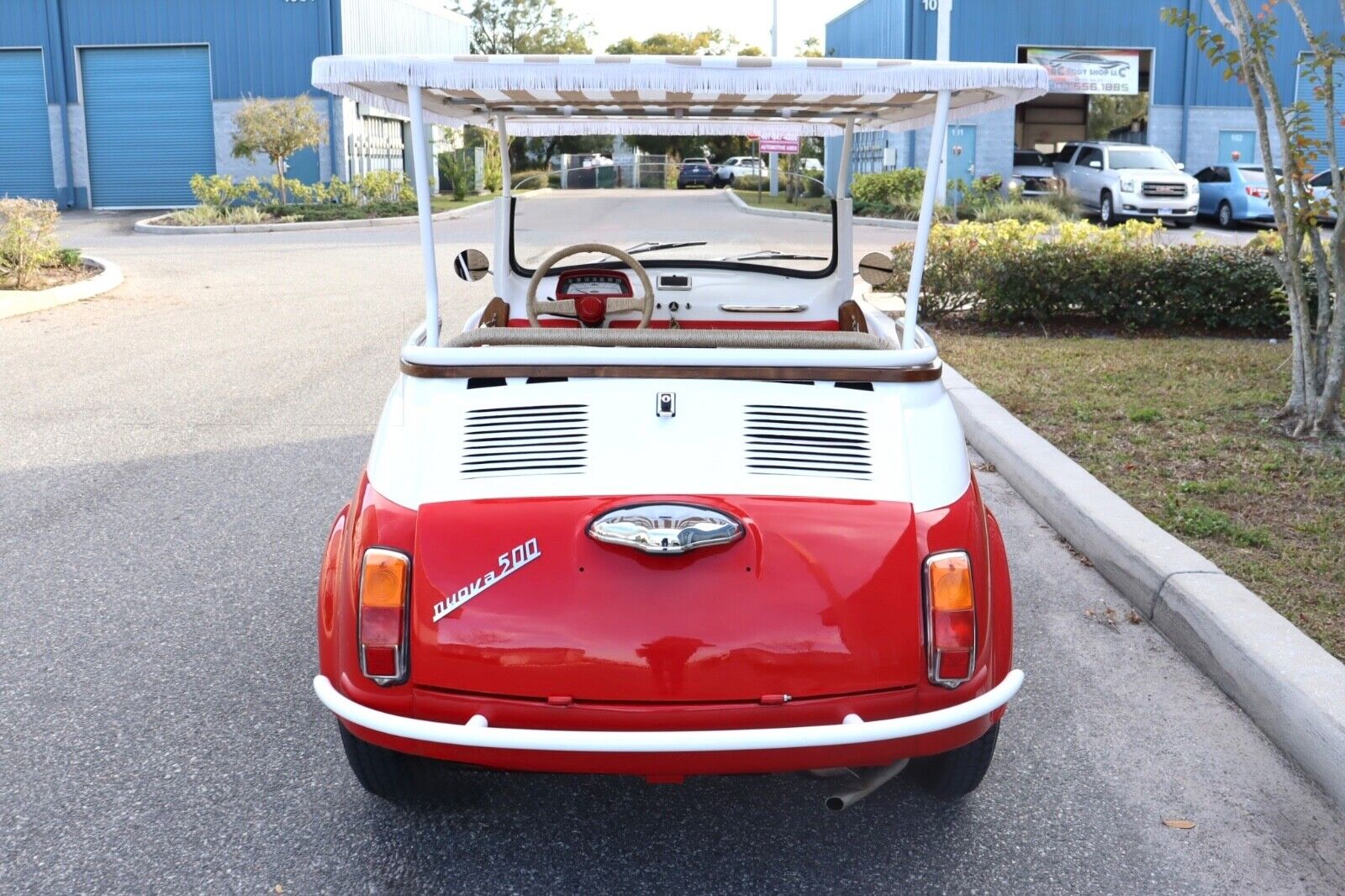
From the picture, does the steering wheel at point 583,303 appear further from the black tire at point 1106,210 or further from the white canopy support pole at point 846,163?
the black tire at point 1106,210

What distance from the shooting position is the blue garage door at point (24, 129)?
3466 cm

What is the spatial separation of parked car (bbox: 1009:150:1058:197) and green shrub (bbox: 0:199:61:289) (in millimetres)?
17799

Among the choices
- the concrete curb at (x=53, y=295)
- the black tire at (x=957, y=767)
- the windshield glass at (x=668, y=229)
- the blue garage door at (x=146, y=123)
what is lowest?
the black tire at (x=957, y=767)

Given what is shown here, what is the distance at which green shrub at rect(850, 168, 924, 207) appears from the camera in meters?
28.0

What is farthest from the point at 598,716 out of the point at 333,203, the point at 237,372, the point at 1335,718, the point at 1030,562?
the point at 333,203

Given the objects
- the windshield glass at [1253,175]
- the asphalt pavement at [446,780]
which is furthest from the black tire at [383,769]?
the windshield glass at [1253,175]

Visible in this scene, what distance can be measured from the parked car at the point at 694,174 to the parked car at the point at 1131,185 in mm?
21152

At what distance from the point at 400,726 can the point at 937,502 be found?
130cm

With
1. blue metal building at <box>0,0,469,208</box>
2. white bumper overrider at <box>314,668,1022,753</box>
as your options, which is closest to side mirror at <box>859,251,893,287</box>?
white bumper overrider at <box>314,668,1022,753</box>

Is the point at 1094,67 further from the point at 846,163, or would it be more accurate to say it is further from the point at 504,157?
the point at 504,157

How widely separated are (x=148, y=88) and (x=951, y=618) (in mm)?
36123

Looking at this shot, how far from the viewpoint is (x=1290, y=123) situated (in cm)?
732

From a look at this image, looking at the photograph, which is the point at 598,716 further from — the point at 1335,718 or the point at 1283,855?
the point at 1335,718

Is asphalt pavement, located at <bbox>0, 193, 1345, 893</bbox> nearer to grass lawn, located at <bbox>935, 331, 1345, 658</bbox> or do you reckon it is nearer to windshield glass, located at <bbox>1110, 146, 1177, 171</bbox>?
grass lawn, located at <bbox>935, 331, 1345, 658</bbox>
